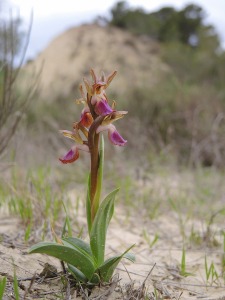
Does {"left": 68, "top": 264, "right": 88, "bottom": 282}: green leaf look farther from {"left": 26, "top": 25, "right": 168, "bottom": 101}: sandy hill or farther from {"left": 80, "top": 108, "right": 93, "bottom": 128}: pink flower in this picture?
{"left": 26, "top": 25, "right": 168, "bottom": 101}: sandy hill

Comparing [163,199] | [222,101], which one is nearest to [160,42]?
[222,101]

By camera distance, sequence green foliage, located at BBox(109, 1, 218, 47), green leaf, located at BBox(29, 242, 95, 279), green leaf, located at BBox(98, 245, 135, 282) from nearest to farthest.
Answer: green leaf, located at BBox(29, 242, 95, 279) → green leaf, located at BBox(98, 245, 135, 282) → green foliage, located at BBox(109, 1, 218, 47)

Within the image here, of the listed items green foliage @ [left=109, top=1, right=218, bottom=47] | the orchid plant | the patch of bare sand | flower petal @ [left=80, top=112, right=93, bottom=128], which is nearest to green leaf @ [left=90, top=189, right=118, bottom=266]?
the orchid plant

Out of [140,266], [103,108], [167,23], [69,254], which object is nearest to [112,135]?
[103,108]

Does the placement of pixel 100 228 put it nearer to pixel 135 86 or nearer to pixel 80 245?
pixel 80 245

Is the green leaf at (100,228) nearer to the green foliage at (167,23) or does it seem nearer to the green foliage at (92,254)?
the green foliage at (92,254)

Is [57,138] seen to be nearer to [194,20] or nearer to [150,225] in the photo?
[150,225]
